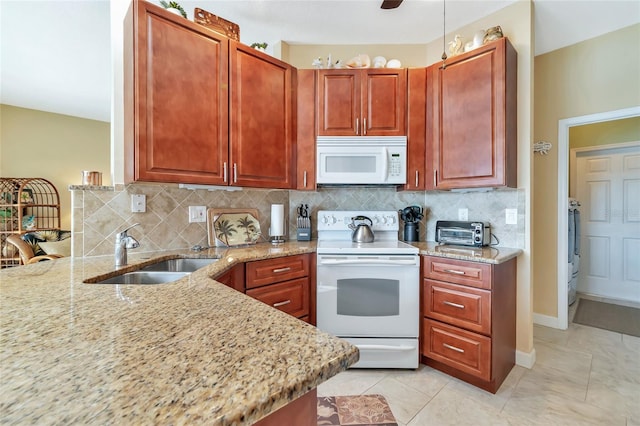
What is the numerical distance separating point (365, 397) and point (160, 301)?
4.83 feet

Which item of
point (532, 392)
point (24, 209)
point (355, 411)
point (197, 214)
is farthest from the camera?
point (24, 209)

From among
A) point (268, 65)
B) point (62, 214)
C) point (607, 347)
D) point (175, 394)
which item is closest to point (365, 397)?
point (175, 394)

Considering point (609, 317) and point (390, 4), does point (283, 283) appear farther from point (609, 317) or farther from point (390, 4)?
point (609, 317)

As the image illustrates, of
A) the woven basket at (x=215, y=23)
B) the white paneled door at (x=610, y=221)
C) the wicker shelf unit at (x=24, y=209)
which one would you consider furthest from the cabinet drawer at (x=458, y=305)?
the wicker shelf unit at (x=24, y=209)

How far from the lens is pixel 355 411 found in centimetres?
163

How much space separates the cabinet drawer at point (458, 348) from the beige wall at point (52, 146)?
18.6ft

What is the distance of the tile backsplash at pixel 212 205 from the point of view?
172 cm

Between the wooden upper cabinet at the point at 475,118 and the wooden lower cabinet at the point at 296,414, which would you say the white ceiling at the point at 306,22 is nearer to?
the wooden upper cabinet at the point at 475,118

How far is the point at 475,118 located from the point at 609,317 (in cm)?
274

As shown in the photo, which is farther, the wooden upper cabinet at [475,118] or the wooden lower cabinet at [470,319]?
the wooden upper cabinet at [475,118]

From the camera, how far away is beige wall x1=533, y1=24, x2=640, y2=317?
2385 millimetres

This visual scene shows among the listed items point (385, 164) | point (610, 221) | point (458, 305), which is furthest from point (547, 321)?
point (385, 164)

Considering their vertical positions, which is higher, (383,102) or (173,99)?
(383,102)

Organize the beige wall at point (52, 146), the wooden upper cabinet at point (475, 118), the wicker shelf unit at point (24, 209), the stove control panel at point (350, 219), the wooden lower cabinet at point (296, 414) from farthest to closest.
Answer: the beige wall at point (52, 146) < the wicker shelf unit at point (24, 209) < the stove control panel at point (350, 219) < the wooden upper cabinet at point (475, 118) < the wooden lower cabinet at point (296, 414)
